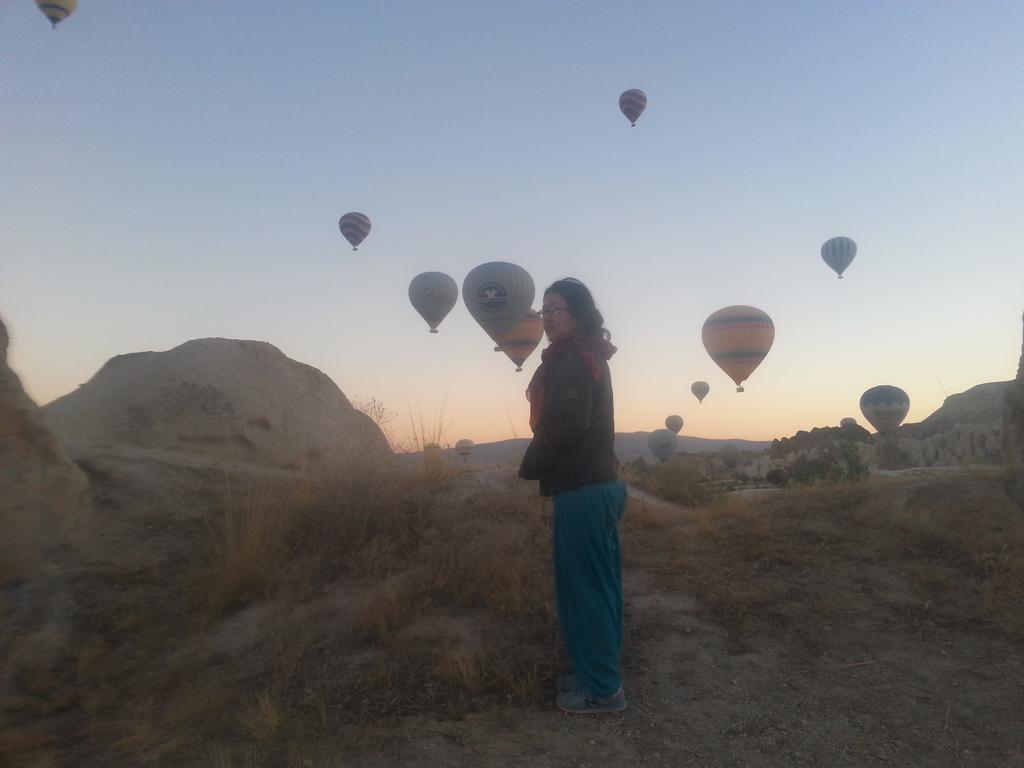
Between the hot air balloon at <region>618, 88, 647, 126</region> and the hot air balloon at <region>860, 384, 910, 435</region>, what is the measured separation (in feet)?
40.1

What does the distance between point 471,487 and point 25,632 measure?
3778 millimetres

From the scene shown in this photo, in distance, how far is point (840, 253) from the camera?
74.4ft

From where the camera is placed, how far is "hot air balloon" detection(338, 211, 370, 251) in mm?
17750

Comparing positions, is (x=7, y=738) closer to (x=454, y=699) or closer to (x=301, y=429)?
(x=454, y=699)

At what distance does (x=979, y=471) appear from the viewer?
20.1 ft

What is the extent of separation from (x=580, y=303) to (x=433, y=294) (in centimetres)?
1295

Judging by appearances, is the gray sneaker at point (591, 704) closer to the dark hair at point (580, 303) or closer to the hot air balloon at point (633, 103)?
the dark hair at point (580, 303)

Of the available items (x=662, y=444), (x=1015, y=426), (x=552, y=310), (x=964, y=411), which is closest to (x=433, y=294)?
(x=1015, y=426)

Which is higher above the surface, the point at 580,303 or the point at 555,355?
the point at 580,303

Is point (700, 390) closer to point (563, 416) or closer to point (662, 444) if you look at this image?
point (662, 444)

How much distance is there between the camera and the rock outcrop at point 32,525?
4.02 meters

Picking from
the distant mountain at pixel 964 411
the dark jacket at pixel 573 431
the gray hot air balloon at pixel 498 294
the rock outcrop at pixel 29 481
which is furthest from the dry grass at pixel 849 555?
the distant mountain at pixel 964 411

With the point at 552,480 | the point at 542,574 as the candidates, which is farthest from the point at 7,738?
the point at 542,574

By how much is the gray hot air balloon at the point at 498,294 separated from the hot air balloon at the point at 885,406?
1505 cm
